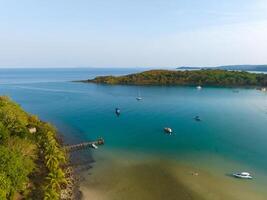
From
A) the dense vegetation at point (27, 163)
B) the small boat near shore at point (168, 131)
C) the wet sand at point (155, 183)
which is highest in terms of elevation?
the dense vegetation at point (27, 163)

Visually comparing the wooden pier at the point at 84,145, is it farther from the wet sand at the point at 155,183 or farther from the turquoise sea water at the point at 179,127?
the wet sand at the point at 155,183

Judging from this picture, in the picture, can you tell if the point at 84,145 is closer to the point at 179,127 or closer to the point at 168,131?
the point at 168,131

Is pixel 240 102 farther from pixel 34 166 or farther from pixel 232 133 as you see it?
pixel 34 166

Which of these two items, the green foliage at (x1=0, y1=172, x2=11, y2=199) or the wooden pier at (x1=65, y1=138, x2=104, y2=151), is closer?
the green foliage at (x1=0, y1=172, x2=11, y2=199)

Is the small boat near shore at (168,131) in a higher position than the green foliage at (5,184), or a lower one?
lower

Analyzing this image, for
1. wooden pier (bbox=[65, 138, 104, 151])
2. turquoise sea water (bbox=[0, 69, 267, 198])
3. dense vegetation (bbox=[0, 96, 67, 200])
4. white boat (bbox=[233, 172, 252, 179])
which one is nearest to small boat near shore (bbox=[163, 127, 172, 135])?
turquoise sea water (bbox=[0, 69, 267, 198])

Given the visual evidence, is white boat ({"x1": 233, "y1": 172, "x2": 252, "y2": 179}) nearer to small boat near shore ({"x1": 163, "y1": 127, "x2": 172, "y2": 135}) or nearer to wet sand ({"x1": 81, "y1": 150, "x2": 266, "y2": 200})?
wet sand ({"x1": 81, "y1": 150, "x2": 266, "y2": 200})

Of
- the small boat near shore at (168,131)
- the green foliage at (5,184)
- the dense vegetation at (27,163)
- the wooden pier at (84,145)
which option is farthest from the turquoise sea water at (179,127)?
the green foliage at (5,184)
